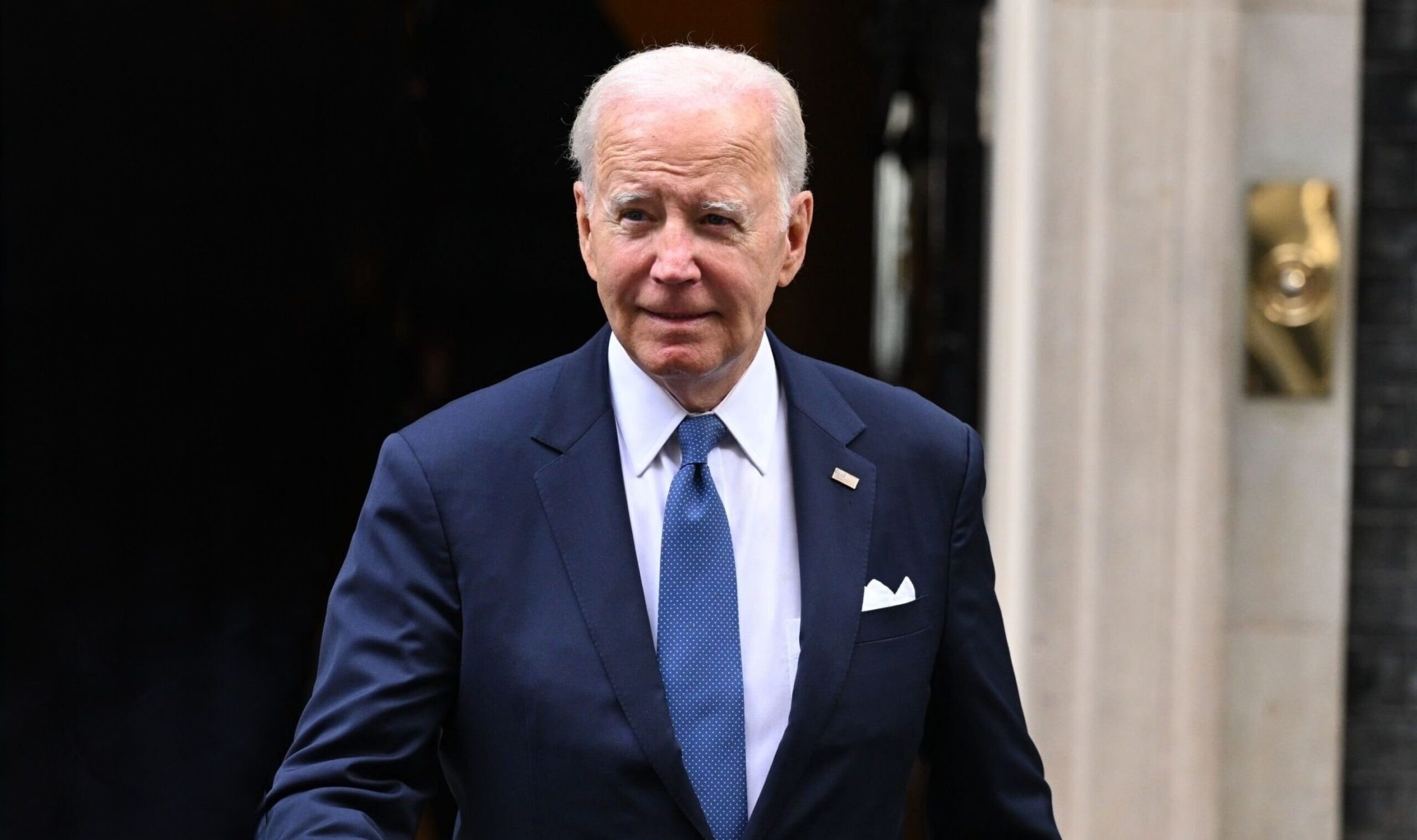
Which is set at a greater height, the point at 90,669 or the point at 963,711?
the point at 963,711

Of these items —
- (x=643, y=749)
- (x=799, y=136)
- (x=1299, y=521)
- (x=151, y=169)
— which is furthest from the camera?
(x=151, y=169)

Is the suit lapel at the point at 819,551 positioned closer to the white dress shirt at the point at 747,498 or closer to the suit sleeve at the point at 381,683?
the white dress shirt at the point at 747,498

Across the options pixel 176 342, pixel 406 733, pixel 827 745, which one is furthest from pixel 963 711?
pixel 176 342

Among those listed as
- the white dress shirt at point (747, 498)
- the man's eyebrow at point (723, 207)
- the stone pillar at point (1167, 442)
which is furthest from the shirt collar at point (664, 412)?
the stone pillar at point (1167, 442)

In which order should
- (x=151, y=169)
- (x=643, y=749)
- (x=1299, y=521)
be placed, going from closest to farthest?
(x=643, y=749), (x=1299, y=521), (x=151, y=169)

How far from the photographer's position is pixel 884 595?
2092mm

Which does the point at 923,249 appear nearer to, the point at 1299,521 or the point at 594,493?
the point at 1299,521

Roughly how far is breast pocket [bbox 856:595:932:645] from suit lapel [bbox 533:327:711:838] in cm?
24

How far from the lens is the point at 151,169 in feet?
15.0

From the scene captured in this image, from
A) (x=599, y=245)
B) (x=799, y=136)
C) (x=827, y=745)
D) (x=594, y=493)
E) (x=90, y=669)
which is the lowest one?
(x=90, y=669)

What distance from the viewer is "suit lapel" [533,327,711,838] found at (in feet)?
6.37

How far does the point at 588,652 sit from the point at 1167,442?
2.31 metres

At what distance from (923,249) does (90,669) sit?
2231 mm

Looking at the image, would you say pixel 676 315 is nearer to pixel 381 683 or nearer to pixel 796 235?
pixel 796 235
